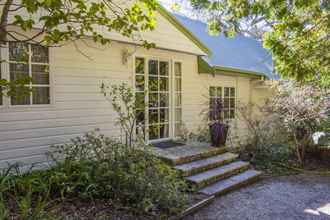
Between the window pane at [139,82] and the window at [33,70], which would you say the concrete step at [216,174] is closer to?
the window pane at [139,82]

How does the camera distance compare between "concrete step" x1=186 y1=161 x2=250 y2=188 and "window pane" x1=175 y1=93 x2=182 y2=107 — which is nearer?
"concrete step" x1=186 y1=161 x2=250 y2=188

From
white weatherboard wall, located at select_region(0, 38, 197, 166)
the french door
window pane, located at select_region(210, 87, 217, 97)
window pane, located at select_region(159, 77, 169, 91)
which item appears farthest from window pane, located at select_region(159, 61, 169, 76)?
window pane, located at select_region(210, 87, 217, 97)

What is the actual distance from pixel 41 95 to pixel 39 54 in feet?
2.43

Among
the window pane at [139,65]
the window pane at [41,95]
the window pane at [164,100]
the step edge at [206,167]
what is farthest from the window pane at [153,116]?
the window pane at [41,95]

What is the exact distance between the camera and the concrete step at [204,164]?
5.48 metres

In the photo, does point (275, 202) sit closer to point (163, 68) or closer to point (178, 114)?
point (178, 114)

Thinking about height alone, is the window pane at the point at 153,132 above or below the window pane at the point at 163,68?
below

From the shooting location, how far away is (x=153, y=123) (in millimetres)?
7156

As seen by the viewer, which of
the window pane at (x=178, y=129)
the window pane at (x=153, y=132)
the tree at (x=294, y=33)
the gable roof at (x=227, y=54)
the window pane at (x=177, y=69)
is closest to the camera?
the tree at (x=294, y=33)

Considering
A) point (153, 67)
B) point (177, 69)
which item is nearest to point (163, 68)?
point (153, 67)

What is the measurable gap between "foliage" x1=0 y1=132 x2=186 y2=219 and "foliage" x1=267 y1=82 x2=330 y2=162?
455 centimetres

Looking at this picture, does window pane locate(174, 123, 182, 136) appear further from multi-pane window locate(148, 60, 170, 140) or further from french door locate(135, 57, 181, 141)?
multi-pane window locate(148, 60, 170, 140)

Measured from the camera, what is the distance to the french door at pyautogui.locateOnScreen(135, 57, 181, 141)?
680cm

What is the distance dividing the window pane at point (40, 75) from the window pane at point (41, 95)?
0.11 metres
